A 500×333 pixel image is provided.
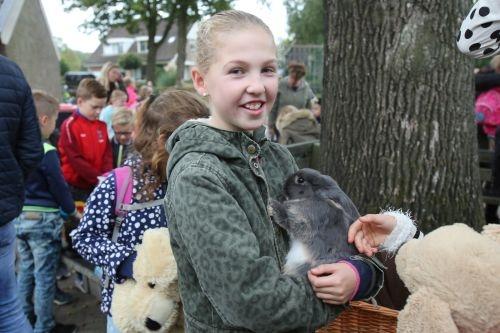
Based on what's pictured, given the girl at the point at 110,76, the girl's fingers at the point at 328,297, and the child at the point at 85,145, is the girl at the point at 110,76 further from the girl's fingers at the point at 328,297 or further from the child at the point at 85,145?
the girl's fingers at the point at 328,297

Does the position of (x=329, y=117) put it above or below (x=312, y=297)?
above

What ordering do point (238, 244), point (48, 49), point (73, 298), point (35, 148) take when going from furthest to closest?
point (48, 49), point (73, 298), point (35, 148), point (238, 244)

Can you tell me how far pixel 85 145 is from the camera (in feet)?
14.9

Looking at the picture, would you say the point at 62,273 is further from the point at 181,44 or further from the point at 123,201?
the point at 181,44

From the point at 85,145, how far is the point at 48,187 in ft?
3.43

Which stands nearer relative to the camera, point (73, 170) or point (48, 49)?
point (73, 170)

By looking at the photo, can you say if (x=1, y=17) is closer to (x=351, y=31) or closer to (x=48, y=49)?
(x=48, y=49)

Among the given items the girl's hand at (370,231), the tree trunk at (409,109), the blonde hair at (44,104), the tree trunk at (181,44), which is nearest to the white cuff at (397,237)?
the girl's hand at (370,231)

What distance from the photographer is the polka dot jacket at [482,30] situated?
1.80 metres

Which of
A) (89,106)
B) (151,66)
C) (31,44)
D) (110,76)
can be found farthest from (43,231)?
(151,66)

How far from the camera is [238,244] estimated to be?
117 cm

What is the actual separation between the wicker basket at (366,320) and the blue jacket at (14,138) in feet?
6.40

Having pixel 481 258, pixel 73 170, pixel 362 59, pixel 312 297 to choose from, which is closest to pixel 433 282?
pixel 481 258

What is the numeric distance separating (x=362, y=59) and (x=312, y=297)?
6.70 feet
